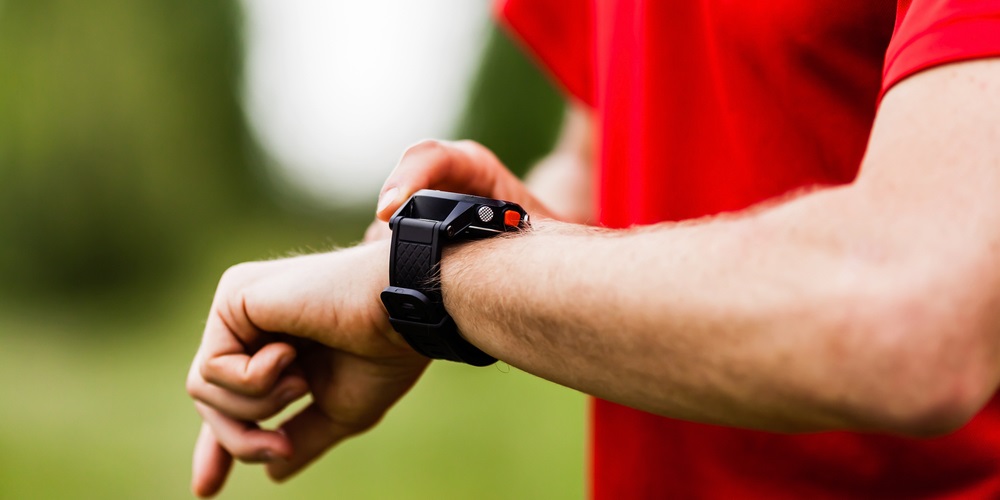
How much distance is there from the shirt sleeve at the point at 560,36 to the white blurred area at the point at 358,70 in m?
17.2

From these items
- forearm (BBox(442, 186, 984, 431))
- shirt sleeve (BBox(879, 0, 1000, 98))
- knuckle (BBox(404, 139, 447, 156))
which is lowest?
forearm (BBox(442, 186, 984, 431))

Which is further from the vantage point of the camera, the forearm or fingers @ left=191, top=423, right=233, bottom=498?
fingers @ left=191, top=423, right=233, bottom=498

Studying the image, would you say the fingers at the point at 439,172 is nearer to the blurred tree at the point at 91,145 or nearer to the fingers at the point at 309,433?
the fingers at the point at 309,433

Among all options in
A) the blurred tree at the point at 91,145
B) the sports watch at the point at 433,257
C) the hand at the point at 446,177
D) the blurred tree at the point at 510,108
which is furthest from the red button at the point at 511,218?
the blurred tree at the point at 510,108

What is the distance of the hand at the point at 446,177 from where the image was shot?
1429 mm

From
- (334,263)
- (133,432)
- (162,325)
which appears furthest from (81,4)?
(334,263)

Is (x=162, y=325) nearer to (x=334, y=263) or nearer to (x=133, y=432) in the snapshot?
(x=133, y=432)

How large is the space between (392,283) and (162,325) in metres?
11.5

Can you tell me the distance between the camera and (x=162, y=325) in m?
11.8

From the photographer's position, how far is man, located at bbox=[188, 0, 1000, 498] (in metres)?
0.84

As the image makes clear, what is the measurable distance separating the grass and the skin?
6.73ft

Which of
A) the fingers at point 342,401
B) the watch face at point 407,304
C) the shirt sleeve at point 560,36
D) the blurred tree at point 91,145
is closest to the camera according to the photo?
the watch face at point 407,304

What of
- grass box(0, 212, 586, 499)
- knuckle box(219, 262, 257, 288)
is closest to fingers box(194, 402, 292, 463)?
knuckle box(219, 262, 257, 288)

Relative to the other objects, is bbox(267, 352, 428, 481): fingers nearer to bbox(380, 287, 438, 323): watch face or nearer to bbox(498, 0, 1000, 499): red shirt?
bbox(380, 287, 438, 323): watch face
